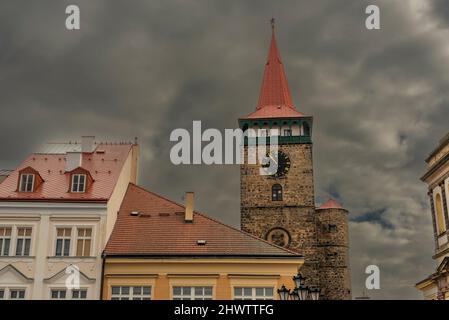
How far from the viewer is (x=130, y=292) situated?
89.5 feet

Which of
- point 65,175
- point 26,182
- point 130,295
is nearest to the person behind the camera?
point 130,295

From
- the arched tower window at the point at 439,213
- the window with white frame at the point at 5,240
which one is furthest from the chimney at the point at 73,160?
the arched tower window at the point at 439,213

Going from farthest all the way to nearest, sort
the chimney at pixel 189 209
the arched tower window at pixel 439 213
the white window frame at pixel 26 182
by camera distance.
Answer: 1. the arched tower window at pixel 439 213
2. the chimney at pixel 189 209
3. the white window frame at pixel 26 182

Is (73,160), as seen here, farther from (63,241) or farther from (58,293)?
Answer: (58,293)

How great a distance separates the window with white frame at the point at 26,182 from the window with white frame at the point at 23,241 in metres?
2.22

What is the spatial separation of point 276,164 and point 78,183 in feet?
97.4

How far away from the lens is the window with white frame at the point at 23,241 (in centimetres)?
2747

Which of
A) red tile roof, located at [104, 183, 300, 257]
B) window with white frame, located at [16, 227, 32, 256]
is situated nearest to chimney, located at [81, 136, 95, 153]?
red tile roof, located at [104, 183, 300, 257]

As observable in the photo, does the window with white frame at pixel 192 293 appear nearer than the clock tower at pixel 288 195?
Yes

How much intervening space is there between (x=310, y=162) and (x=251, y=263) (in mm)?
29589

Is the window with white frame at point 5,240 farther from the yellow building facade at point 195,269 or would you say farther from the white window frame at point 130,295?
the white window frame at point 130,295

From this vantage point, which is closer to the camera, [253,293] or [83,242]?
[253,293]

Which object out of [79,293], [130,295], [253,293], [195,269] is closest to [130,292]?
[130,295]
